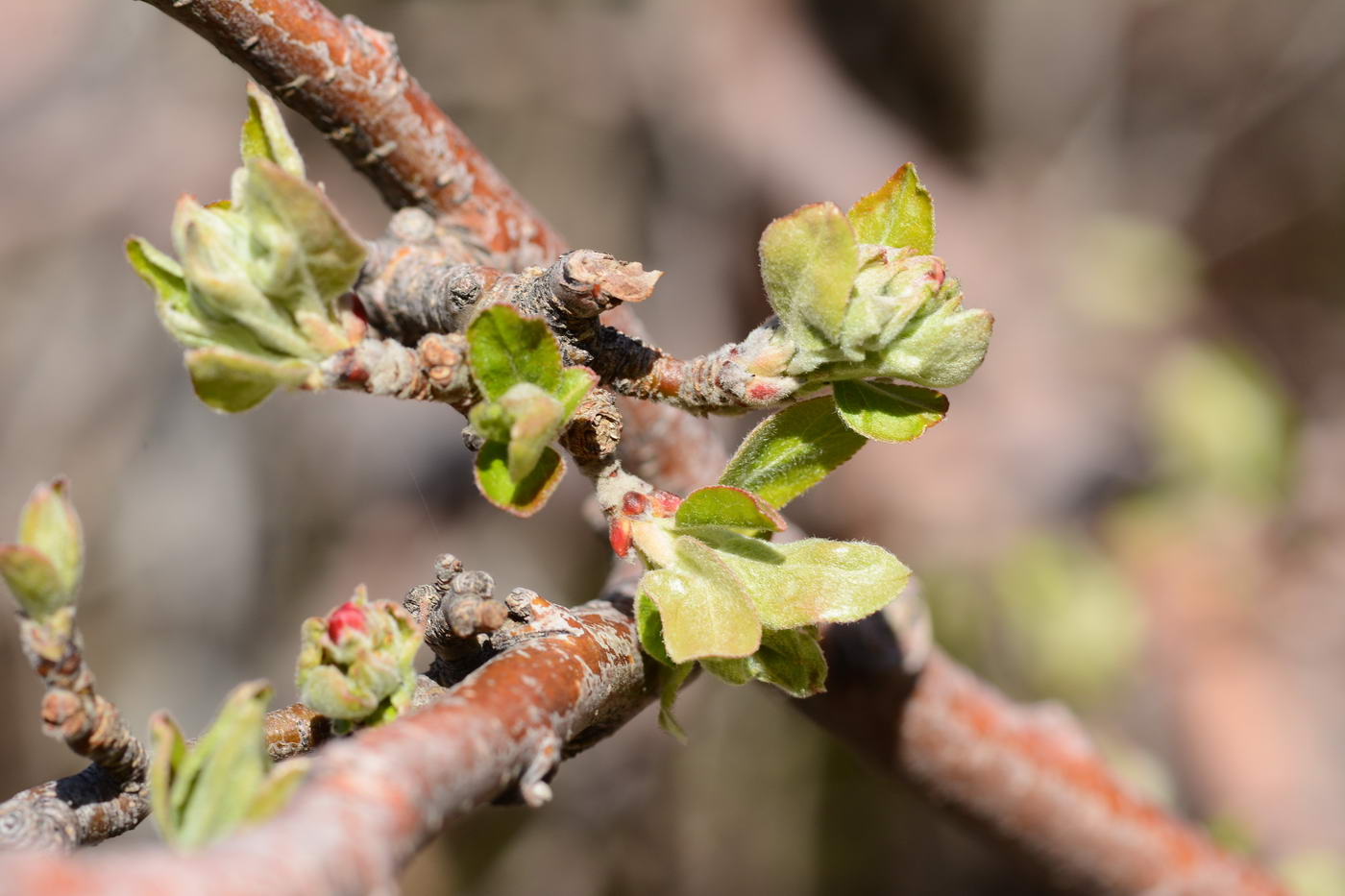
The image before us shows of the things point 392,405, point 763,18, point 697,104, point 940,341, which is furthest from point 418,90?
point 763,18

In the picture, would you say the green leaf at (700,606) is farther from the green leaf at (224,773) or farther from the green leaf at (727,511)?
the green leaf at (224,773)

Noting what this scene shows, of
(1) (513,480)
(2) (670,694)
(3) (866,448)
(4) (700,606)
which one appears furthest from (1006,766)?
(3) (866,448)

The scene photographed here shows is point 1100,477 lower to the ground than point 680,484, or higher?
higher

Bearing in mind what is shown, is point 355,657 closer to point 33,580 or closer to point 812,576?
point 33,580

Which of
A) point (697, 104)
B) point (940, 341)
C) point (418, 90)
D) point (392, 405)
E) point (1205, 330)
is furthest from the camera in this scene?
point (1205, 330)

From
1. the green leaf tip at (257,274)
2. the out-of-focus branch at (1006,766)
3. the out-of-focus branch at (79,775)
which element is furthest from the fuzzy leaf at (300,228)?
the out-of-focus branch at (1006,766)

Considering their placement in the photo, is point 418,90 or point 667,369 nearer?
point 667,369

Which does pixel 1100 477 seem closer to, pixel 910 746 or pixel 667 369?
pixel 910 746
